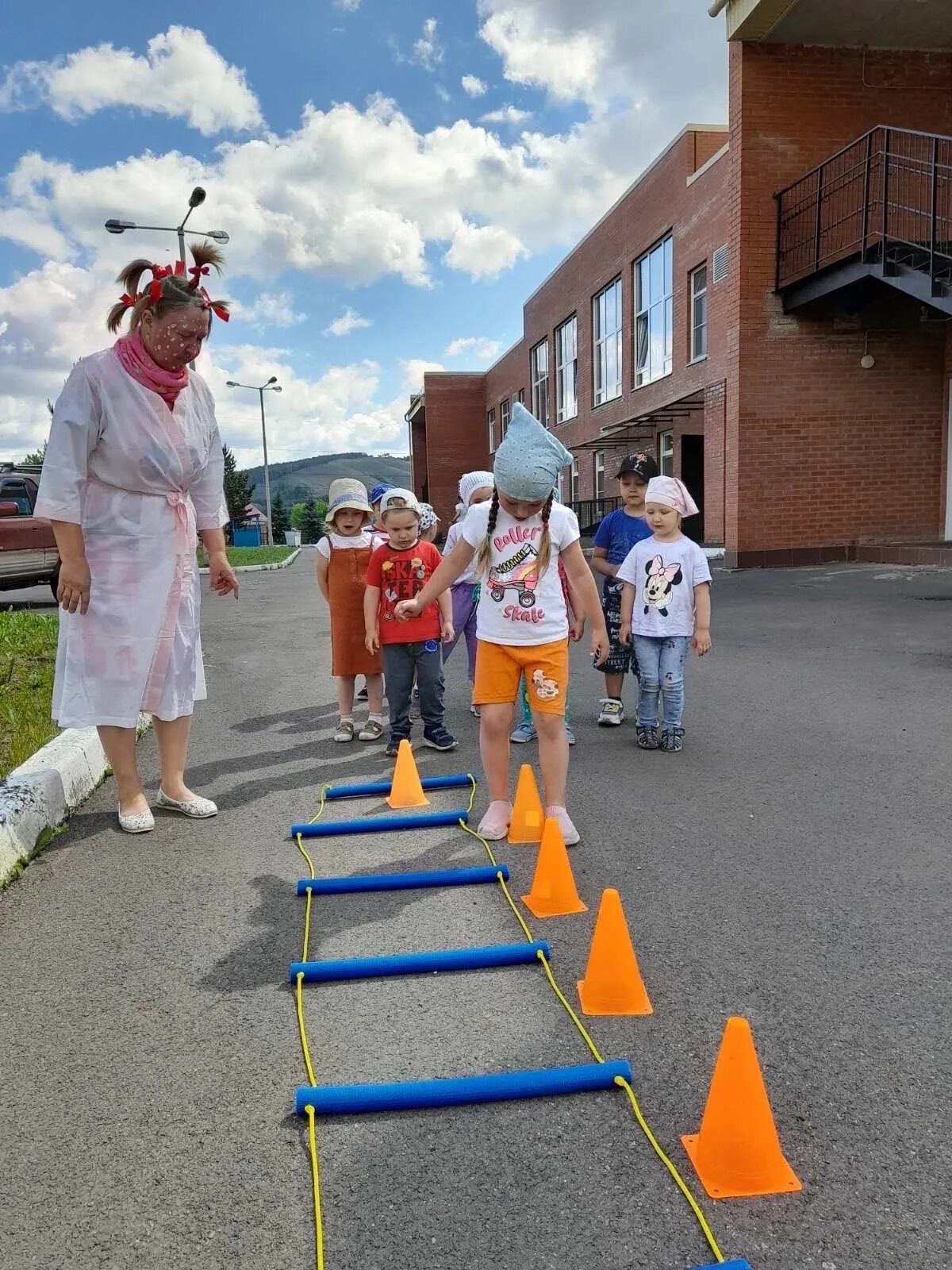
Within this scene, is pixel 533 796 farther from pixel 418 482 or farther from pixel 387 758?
pixel 418 482

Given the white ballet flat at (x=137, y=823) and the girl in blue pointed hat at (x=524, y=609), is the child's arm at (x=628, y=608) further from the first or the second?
the white ballet flat at (x=137, y=823)

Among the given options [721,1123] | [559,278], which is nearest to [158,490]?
[721,1123]

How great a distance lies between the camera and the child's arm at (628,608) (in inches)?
232

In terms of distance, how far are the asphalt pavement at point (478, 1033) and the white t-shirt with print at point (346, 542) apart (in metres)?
1.70

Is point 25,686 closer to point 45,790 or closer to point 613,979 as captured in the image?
point 45,790

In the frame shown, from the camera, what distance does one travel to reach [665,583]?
18.8ft

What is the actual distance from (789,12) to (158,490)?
15174 mm

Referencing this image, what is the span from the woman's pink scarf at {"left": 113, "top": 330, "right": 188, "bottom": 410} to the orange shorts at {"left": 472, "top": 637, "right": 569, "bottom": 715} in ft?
5.75

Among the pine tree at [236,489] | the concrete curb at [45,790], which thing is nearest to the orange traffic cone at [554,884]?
the concrete curb at [45,790]

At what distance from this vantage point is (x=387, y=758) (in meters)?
5.71

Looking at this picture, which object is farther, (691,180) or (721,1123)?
(691,180)

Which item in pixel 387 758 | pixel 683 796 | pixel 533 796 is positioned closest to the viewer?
pixel 533 796

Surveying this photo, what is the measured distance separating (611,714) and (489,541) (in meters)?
2.45

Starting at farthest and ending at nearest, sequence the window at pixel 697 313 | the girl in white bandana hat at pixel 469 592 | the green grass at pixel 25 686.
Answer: the window at pixel 697 313
the girl in white bandana hat at pixel 469 592
the green grass at pixel 25 686
